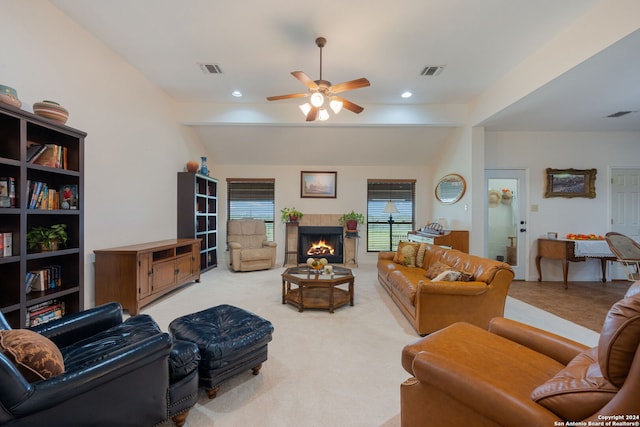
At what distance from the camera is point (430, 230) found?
192 inches

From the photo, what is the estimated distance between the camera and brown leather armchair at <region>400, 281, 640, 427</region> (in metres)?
0.77

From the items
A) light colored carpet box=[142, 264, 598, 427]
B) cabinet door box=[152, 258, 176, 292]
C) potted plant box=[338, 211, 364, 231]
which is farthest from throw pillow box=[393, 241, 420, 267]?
cabinet door box=[152, 258, 176, 292]

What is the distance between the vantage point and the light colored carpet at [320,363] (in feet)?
5.10

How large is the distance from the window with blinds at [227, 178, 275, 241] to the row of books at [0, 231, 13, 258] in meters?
4.36

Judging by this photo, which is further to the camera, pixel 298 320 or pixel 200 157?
pixel 200 157

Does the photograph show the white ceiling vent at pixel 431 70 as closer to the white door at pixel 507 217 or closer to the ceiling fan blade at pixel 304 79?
the ceiling fan blade at pixel 304 79

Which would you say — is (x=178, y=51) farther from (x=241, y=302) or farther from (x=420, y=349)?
(x=420, y=349)

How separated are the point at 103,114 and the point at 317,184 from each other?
4087mm

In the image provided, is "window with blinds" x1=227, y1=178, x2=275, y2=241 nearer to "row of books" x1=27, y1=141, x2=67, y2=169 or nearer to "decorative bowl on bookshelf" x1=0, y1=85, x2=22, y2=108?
"row of books" x1=27, y1=141, x2=67, y2=169

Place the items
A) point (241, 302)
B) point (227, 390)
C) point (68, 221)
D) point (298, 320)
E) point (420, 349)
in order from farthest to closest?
point (241, 302) → point (298, 320) → point (68, 221) → point (227, 390) → point (420, 349)

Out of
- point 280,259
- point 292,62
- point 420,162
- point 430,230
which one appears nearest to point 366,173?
point 420,162

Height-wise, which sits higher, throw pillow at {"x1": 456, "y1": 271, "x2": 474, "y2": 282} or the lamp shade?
the lamp shade

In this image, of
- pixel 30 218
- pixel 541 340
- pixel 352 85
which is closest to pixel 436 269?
pixel 541 340

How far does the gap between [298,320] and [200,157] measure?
14.1 ft
